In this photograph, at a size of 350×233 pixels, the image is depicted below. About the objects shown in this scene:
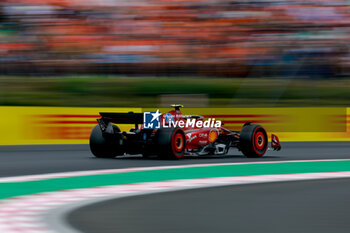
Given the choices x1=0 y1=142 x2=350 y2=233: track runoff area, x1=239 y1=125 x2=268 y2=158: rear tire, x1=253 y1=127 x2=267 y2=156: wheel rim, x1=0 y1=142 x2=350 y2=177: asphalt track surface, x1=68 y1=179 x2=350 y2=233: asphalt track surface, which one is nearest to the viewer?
x1=68 y1=179 x2=350 y2=233: asphalt track surface

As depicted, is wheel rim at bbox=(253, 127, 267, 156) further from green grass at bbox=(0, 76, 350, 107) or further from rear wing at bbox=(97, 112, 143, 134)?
green grass at bbox=(0, 76, 350, 107)

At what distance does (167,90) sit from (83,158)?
9.89 meters

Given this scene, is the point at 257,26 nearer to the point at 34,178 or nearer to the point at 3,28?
the point at 3,28

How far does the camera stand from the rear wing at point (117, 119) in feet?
40.3

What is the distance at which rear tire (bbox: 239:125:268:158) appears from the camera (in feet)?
42.7

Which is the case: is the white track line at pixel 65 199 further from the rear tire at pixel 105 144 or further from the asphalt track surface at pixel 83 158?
the rear tire at pixel 105 144

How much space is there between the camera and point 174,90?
22484mm

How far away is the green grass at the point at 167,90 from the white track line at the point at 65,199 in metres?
11.6

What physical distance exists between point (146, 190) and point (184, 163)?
12.8ft

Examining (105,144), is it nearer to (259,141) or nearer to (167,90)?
(259,141)

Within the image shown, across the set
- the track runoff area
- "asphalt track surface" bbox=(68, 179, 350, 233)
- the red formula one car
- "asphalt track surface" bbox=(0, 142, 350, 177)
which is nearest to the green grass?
"asphalt track surface" bbox=(0, 142, 350, 177)

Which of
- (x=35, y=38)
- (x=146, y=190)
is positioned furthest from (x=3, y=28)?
(x=146, y=190)

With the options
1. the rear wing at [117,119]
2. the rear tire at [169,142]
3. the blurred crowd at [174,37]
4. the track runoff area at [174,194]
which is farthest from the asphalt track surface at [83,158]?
the blurred crowd at [174,37]

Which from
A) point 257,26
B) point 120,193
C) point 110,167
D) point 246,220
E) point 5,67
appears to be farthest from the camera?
point 257,26
